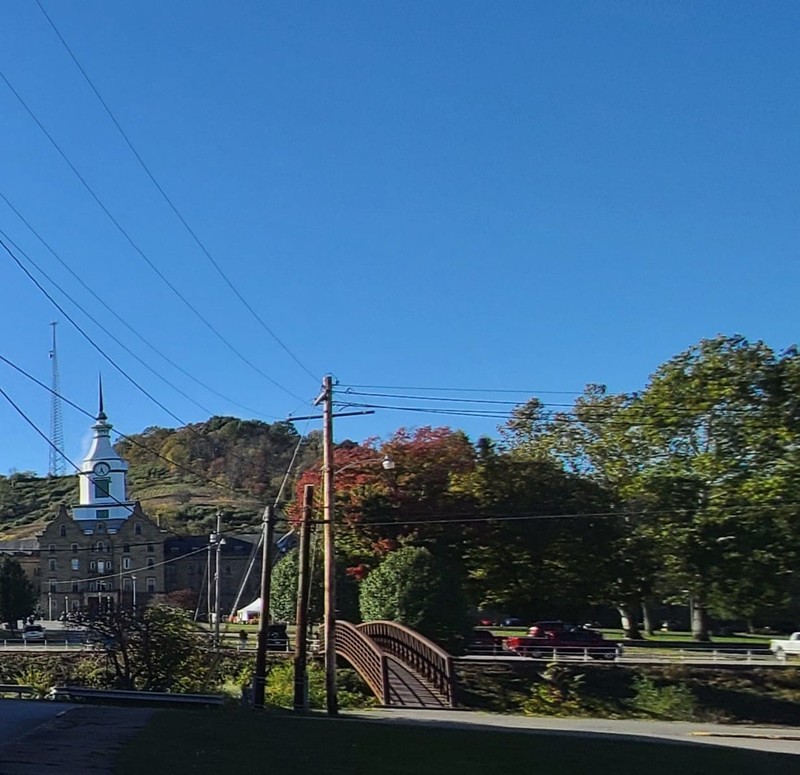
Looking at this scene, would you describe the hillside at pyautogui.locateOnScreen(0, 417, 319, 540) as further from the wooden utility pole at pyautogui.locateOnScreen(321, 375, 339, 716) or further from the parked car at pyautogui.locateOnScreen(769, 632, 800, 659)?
the wooden utility pole at pyautogui.locateOnScreen(321, 375, 339, 716)

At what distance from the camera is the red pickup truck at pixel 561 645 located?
4778 cm

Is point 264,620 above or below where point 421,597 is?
below

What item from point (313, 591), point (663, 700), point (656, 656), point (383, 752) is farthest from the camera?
point (313, 591)

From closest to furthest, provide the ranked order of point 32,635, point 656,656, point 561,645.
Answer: point 656,656, point 561,645, point 32,635

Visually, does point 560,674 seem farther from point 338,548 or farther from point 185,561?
point 185,561

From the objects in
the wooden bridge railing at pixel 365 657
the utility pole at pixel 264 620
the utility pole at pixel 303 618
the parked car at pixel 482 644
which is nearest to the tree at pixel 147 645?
the utility pole at pixel 264 620

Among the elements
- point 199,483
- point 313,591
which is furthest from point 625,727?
point 199,483

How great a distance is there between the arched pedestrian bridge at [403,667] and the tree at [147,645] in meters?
7.79

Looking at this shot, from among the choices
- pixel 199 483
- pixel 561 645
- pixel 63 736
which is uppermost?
pixel 199 483

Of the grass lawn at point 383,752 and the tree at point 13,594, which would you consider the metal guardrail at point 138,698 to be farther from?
the tree at point 13,594

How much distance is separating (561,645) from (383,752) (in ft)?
113

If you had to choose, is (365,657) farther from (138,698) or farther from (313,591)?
(138,698)

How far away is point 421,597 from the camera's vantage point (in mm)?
48625

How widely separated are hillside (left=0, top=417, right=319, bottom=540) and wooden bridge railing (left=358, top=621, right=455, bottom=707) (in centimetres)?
6724
